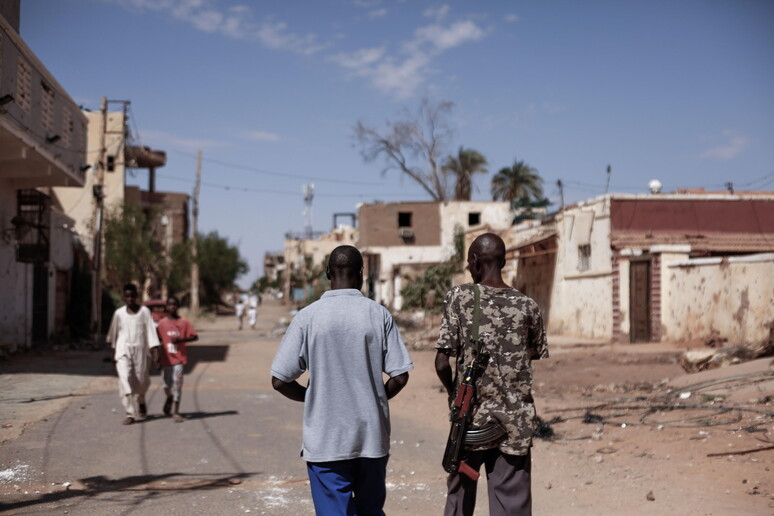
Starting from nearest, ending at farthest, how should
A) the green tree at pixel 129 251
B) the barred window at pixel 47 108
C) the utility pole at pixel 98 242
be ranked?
the barred window at pixel 47 108 → the utility pole at pixel 98 242 → the green tree at pixel 129 251

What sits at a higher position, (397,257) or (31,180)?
(31,180)

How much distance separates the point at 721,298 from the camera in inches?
707

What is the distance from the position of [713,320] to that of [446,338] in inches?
628

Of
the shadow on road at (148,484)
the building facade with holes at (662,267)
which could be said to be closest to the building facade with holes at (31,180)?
the shadow on road at (148,484)

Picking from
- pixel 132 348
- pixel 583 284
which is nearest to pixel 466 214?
pixel 583 284

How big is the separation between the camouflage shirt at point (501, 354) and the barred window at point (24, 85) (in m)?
16.5

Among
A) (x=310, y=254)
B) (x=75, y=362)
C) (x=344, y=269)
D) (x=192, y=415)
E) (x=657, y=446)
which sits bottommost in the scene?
(x=75, y=362)

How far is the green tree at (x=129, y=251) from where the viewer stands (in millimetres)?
38125

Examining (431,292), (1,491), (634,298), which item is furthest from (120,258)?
(1,491)

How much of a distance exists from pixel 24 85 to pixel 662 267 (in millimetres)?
16306

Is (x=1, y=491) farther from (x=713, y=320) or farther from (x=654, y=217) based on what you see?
(x=654, y=217)

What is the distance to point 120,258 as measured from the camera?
125 feet

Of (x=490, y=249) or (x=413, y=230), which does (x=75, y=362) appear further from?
(x=413, y=230)

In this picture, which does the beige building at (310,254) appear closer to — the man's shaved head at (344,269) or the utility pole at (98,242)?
the utility pole at (98,242)
